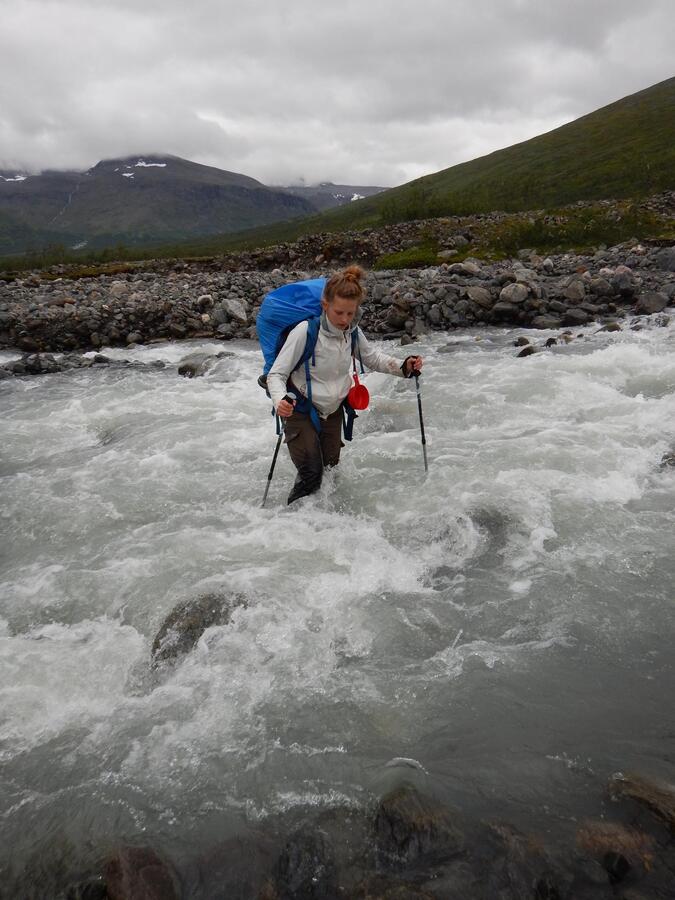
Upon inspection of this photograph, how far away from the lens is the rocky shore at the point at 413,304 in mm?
19938

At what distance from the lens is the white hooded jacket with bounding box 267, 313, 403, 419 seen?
6.65 m

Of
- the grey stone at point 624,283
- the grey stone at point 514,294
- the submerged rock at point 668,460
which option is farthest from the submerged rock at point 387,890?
the grey stone at point 624,283

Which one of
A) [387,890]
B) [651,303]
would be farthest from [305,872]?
[651,303]

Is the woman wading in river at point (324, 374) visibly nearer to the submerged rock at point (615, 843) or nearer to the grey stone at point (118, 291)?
the submerged rock at point (615, 843)

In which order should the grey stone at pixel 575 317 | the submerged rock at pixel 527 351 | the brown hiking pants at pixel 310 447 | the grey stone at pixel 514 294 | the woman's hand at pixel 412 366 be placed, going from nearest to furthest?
the woman's hand at pixel 412 366 → the brown hiking pants at pixel 310 447 → the submerged rock at pixel 527 351 → the grey stone at pixel 575 317 → the grey stone at pixel 514 294

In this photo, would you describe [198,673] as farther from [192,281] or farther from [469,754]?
[192,281]

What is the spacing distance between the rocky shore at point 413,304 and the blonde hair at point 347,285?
13207 mm

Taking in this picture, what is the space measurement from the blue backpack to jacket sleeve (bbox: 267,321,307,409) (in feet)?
0.31

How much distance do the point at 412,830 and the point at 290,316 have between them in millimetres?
5363

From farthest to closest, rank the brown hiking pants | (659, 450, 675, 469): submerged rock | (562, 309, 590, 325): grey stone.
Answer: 1. (562, 309, 590, 325): grey stone
2. (659, 450, 675, 469): submerged rock
3. the brown hiking pants

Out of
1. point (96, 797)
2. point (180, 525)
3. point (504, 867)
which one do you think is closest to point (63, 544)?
point (180, 525)

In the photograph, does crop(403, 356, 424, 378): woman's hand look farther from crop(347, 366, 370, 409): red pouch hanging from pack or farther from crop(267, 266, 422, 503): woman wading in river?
crop(347, 366, 370, 409): red pouch hanging from pack

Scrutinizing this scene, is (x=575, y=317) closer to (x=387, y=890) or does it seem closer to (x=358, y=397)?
(x=358, y=397)

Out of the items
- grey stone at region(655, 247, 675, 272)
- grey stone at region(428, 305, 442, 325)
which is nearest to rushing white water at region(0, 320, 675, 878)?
grey stone at region(428, 305, 442, 325)
